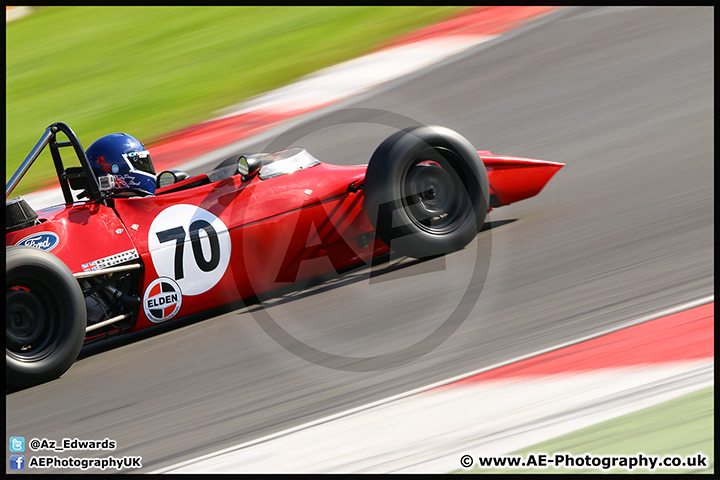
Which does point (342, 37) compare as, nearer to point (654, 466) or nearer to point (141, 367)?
point (141, 367)

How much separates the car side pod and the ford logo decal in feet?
9.05

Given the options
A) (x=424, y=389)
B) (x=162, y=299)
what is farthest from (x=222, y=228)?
(x=424, y=389)

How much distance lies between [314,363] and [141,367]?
103 centimetres

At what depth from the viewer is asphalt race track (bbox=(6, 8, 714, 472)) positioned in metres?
3.90

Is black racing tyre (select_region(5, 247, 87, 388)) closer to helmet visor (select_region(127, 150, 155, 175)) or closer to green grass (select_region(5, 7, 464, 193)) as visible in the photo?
helmet visor (select_region(127, 150, 155, 175))

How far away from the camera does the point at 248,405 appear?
12.8 ft

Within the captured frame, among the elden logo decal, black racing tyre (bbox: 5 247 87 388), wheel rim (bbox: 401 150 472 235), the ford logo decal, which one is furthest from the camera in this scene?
wheel rim (bbox: 401 150 472 235)

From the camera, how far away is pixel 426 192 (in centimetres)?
529

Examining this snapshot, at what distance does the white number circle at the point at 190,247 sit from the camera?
490 centimetres

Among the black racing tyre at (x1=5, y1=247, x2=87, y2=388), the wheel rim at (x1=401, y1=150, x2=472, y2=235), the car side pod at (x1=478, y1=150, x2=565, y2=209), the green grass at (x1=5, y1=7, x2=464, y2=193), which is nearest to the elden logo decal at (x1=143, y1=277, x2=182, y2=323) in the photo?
the black racing tyre at (x1=5, y1=247, x2=87, y2=388)

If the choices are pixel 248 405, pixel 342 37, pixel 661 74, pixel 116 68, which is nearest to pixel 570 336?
pixel 248 405

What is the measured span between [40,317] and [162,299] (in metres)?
0.73

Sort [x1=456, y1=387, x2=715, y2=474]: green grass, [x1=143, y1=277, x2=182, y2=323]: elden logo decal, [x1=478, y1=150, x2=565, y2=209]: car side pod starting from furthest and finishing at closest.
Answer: [x1=478, y1=150, x2=565, y2=209]: car side pod, [x1=143, y1=277, x2=182, y2=323]: elden logo decal, [x1=456, y1=387, x2=715, y2=474]: green grass

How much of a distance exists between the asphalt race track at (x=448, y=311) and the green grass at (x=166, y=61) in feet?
16.1
